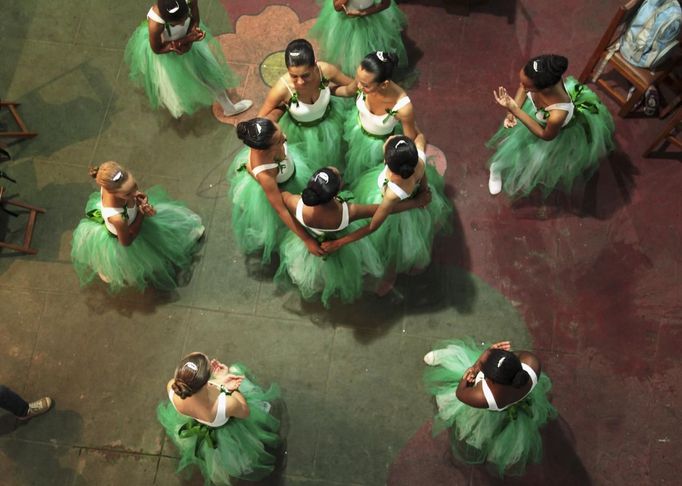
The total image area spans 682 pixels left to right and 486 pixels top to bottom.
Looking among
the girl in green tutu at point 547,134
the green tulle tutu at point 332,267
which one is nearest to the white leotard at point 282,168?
the green tulle tutu at point 332,267

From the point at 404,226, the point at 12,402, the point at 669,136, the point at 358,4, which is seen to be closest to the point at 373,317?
the point at 404,226

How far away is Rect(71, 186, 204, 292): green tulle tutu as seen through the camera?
372 cm

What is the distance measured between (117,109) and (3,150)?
0.88m

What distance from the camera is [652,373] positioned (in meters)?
3.87

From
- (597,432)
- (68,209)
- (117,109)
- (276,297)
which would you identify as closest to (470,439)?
(597,432)

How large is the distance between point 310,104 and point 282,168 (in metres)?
0.49

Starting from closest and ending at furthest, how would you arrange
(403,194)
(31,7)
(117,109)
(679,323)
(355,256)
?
(403,194)
(355,256)
(679,323)
(117,109)
(31,7)

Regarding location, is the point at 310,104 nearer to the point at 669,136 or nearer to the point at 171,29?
the point at 171,29

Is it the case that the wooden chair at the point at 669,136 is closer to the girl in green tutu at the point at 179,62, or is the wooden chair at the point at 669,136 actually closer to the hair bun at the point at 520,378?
the hair bun at the point at 520,378

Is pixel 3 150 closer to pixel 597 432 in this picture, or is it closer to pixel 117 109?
pixel 117 109

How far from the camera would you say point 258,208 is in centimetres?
379

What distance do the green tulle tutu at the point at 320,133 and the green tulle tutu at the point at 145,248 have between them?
0.95 metres

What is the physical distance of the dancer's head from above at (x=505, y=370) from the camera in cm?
283

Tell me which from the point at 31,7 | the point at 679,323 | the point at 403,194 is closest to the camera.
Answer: the point at 403,194
